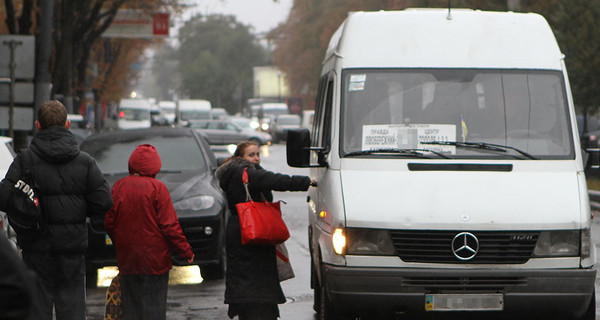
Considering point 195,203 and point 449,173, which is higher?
point 449,173

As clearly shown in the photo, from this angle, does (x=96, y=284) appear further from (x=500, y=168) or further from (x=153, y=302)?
(x=500, y=168)

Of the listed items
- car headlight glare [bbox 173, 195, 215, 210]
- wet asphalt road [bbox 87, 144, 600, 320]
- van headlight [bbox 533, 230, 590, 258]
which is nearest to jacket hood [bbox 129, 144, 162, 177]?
wet asphalt road [bbox 87, 144, 600, 320]

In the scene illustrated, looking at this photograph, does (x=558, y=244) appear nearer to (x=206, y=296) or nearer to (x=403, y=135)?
(x=403, y=135)

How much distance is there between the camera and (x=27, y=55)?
1566 cm

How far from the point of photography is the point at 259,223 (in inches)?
274

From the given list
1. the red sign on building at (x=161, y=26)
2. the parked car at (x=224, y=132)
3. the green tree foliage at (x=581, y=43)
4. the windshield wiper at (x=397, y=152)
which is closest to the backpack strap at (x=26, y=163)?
the windshield wiper at (x=397, y=152)

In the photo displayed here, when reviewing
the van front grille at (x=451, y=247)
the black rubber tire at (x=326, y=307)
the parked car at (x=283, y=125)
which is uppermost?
the van front grille at (x=451, y=247)

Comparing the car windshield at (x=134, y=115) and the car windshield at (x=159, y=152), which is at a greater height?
the car windshield at (x=159, y=152)

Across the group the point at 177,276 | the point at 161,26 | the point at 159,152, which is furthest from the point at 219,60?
the point at 177,276

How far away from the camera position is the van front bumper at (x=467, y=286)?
6582mm

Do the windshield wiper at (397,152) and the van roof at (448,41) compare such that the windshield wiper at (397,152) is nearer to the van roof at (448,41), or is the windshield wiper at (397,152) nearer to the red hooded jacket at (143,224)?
the van roof at (448,41)

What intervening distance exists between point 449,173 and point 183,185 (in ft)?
13.8

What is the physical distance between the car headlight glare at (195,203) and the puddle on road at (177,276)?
2.73ft

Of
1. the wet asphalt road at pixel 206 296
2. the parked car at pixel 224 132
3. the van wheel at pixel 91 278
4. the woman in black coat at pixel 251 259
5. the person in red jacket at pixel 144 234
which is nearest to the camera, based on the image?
the person in red jacket at pixel 144 234
